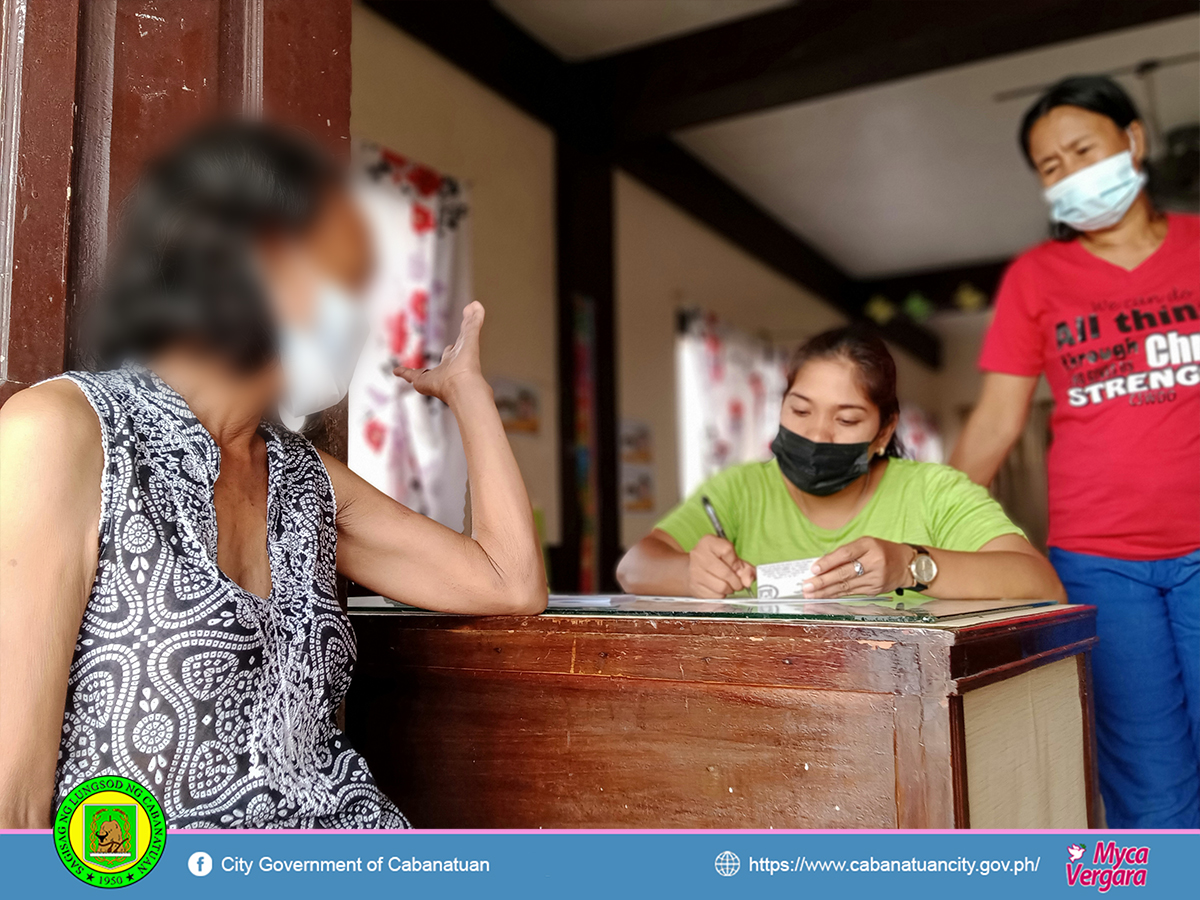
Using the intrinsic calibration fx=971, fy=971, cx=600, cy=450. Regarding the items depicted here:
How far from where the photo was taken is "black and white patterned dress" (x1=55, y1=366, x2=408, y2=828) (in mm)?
821

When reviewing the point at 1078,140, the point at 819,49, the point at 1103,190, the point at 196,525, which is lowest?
the point at 196,525

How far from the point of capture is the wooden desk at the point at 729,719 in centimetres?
84

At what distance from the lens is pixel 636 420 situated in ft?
16.8

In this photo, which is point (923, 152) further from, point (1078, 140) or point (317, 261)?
point (317, 261)

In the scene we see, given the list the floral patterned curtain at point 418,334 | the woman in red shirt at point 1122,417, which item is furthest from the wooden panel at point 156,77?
the woman in red shirt at point 1122,417

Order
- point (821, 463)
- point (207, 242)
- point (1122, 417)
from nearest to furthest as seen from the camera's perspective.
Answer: point (207, 242) → point (821, 463) → point (1122, 417)

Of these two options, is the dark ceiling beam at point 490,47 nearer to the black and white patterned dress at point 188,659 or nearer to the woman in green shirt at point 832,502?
the woman in green shirt at point 832,502

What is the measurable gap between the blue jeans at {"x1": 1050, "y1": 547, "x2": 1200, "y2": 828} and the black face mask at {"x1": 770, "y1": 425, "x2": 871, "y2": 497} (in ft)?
1.79

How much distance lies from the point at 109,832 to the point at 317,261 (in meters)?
0.51

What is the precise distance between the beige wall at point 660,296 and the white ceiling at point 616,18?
84 cm

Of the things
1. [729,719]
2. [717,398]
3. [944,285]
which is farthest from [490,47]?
[944,285]

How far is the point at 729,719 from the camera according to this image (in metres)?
A: 0.93
